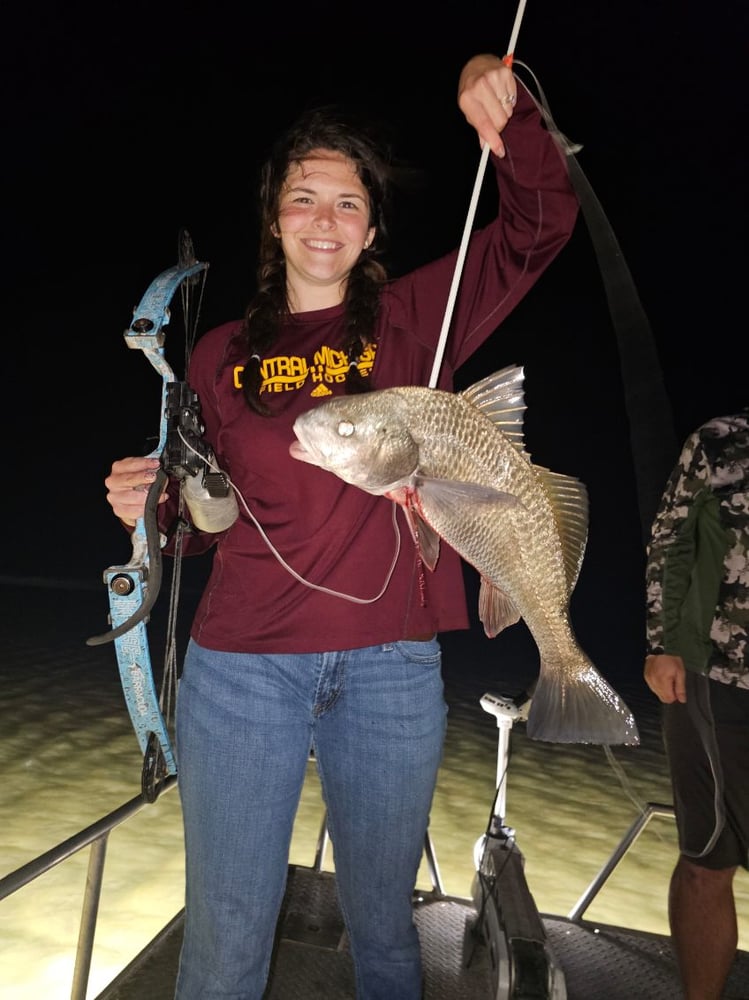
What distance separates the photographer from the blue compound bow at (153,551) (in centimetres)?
141

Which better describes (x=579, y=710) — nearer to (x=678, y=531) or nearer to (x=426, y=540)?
(x=426, y=540)

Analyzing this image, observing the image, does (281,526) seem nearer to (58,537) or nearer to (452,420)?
(452,420)

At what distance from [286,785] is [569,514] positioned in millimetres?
801

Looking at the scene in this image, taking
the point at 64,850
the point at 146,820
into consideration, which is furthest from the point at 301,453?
the point at 146,820

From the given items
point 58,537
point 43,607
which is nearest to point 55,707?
point 43,607

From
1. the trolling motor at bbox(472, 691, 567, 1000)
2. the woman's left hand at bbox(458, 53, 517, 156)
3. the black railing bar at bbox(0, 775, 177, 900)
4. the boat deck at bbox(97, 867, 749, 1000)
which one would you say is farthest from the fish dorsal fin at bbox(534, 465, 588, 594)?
the boat deck at bbox(97, 867, 749, 1000)

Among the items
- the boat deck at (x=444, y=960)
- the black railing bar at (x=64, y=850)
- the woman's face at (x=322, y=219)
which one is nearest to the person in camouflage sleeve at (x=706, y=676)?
the boat deck at (x=444, y=960)

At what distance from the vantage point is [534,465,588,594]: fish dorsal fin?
1.19 m

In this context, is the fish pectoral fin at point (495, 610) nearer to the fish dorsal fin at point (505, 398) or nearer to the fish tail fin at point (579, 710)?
the fish tail fin at point (579, 710)

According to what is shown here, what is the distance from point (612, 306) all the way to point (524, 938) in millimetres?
1505

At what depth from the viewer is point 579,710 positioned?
1081 mm

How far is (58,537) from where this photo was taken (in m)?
24.6

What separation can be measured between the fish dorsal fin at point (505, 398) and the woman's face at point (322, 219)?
18.0 inches

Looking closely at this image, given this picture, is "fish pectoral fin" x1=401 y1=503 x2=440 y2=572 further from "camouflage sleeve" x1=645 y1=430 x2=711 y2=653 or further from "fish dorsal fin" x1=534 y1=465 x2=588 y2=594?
"camouflage sleeve" x1=645 y1=430 x2=711 y2=653
